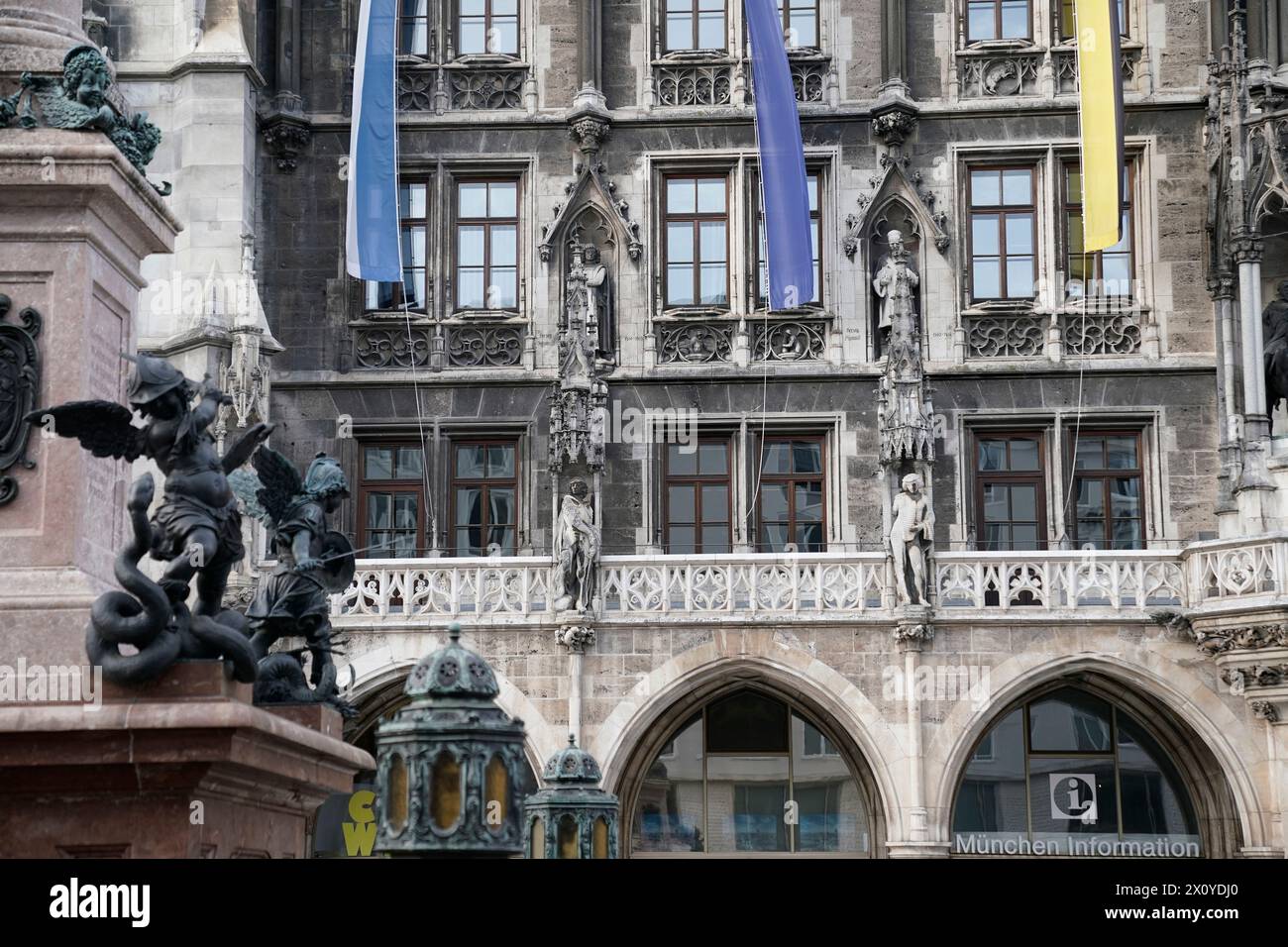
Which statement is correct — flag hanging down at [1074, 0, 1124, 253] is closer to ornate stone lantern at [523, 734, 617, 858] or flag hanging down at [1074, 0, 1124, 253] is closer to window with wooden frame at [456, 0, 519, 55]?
window with wooden frame at [456, 0, 519, 55]

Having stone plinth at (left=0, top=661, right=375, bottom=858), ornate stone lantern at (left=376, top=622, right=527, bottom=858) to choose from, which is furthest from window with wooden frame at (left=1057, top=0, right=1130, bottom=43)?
ornate stone lantern at (left=376, top=622, right=527, bottom=858)

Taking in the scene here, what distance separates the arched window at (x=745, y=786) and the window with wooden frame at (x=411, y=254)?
7.26m

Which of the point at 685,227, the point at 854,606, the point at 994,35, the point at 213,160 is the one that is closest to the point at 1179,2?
the point at 994,35

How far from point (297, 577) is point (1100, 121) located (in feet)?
66.7

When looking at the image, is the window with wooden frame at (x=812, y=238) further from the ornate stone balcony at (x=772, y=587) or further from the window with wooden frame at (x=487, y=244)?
the ornate stone balcony at (x=772, y=587)

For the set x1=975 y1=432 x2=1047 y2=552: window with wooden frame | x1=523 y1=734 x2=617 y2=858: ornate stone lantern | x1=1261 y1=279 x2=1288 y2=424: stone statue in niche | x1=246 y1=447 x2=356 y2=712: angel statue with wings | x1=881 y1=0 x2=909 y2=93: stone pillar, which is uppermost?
x1=881 y1=0 x2=909 y2=93: stone pillar

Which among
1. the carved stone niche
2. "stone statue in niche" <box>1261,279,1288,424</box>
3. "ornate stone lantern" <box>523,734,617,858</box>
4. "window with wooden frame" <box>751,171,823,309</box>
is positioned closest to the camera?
"ornate stone lantern" <box>523,734,617,858</box>

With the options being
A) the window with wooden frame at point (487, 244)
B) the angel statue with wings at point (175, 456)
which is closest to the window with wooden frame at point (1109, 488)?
the window with wooden frame at point (487, 244)

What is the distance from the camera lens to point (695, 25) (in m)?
30.6

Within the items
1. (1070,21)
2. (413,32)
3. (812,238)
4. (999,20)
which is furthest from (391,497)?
(1070,21)

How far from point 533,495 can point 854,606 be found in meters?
5.23

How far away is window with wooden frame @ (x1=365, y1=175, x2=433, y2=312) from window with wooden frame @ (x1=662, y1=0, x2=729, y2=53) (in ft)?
13.4

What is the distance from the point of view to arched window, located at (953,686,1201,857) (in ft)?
90.3

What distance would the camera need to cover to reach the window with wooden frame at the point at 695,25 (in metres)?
30.6
